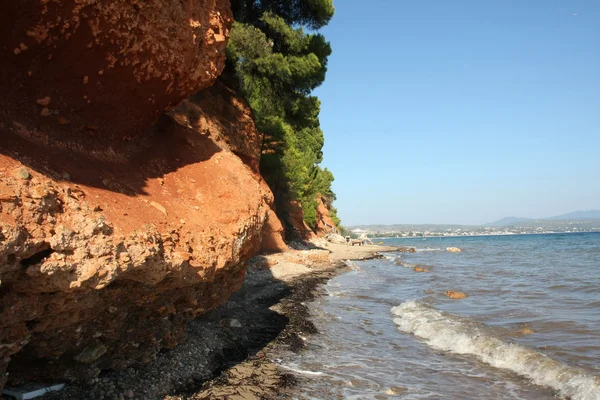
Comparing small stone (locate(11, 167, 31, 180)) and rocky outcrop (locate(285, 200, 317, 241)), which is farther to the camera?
rocky outcrop (locate(285, 200, 317, 241))

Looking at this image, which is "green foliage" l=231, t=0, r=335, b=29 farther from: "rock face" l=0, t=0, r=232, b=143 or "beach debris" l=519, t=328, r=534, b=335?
"beach debris" l=519, t=328, r=534, b=335

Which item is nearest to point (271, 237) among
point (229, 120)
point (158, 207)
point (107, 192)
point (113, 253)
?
point (229, 120)

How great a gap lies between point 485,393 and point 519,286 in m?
13.4

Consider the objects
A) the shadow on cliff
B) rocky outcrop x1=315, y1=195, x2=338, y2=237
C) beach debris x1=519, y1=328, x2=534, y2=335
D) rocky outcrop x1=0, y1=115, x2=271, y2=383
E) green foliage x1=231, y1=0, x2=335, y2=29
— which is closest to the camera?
rocky outcrop x1=0, y1=115, x2=271, y2=383

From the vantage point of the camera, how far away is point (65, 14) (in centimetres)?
494

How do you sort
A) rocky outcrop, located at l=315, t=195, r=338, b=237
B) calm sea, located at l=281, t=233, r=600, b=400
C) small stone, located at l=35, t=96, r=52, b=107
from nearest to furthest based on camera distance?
small stone, located at l=35, t=96, r=52, b=107
calm sea, located at l=281, t=233, r=600, b=400
rocky outcrop, located at l=315, t=195, r=338, b=237

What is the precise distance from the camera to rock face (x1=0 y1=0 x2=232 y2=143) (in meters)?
4.89

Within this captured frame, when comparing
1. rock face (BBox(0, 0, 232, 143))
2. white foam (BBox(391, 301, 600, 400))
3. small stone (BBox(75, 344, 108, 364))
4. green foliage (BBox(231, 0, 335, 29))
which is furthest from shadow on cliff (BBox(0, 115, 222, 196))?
green foliage (BBox(231, 0, 335, 29))

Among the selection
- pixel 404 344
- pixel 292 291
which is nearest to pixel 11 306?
pixel 404 344

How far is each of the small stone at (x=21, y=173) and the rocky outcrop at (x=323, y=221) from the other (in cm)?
5034

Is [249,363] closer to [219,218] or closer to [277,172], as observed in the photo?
[219,218]

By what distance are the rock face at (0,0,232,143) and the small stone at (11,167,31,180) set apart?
3.94 ft

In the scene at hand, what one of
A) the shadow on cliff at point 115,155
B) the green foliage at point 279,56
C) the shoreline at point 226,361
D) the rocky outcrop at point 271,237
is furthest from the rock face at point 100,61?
the rocky outcrop at point 271,237

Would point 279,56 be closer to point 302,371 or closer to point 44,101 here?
point 44,101
